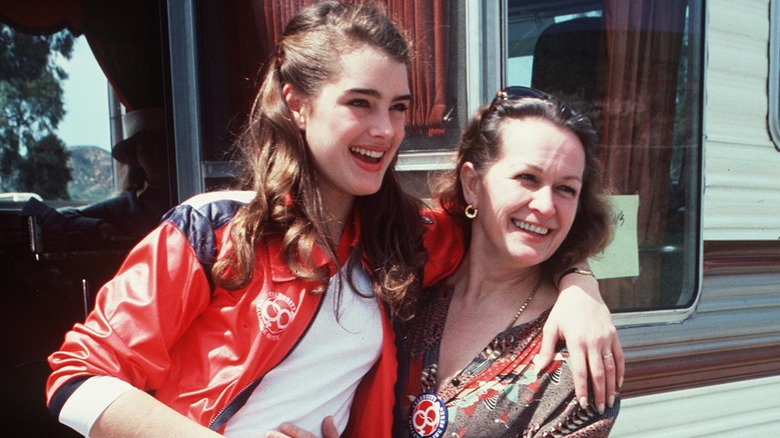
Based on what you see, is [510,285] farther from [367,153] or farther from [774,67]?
[774,67]

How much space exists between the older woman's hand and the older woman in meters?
0.02

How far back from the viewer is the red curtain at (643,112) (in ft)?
7.54

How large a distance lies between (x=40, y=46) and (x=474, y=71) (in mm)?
1824

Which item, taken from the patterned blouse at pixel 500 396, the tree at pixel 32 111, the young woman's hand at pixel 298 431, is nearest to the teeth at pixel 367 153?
the patterned blouse at pixel 500 396

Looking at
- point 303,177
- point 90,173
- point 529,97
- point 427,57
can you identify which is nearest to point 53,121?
point 90,173

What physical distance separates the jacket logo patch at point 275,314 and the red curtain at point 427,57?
74 cm

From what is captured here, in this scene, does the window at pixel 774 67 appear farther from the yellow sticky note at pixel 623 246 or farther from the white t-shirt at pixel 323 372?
the white t-shirt at pixel 323 372

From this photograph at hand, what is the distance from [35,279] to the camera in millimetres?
3061

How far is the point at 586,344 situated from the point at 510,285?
29cm

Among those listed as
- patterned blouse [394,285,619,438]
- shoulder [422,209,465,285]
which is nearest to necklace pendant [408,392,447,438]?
patterned blouse [394,285,619,438]

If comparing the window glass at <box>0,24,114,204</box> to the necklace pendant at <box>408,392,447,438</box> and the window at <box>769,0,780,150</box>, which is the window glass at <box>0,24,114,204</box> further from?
the window at <box>769,0,780,150</box>

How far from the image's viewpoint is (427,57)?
78.2 inches

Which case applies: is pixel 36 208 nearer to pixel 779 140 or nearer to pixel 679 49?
pixel 679 49

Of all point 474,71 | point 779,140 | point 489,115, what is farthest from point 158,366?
point 779,140
